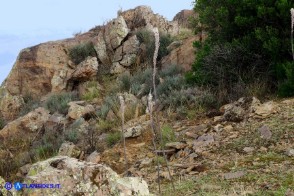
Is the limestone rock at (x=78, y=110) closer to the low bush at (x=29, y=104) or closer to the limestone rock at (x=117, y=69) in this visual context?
the limestone rock at (x=117, y=69)

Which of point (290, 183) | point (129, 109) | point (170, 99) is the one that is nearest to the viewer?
point (290, 183)

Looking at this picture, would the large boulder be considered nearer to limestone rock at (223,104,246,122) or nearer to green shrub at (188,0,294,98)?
limestone rock at (223,104,246,122)

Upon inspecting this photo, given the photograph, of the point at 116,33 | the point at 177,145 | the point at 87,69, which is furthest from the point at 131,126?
the point at 116,33

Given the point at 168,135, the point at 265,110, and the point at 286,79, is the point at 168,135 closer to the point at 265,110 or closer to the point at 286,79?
the point at 265,110

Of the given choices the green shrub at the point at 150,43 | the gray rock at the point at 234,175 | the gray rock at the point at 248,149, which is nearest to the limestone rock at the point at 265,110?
the gray rock at the point at 248,149

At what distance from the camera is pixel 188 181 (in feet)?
16.3

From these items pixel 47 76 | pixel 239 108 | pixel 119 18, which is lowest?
pixel 239 108

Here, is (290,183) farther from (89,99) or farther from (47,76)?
(47,76)

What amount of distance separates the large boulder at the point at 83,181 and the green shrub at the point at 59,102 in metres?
10.5

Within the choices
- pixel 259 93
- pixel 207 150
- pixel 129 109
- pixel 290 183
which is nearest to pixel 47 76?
pixel 129 109

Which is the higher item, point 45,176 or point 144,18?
point 144,18

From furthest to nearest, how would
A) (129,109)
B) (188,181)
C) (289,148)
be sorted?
(129,109) → (289,148) → (188,181)

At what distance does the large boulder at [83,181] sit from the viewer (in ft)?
8.94

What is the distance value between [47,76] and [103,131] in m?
7.95
